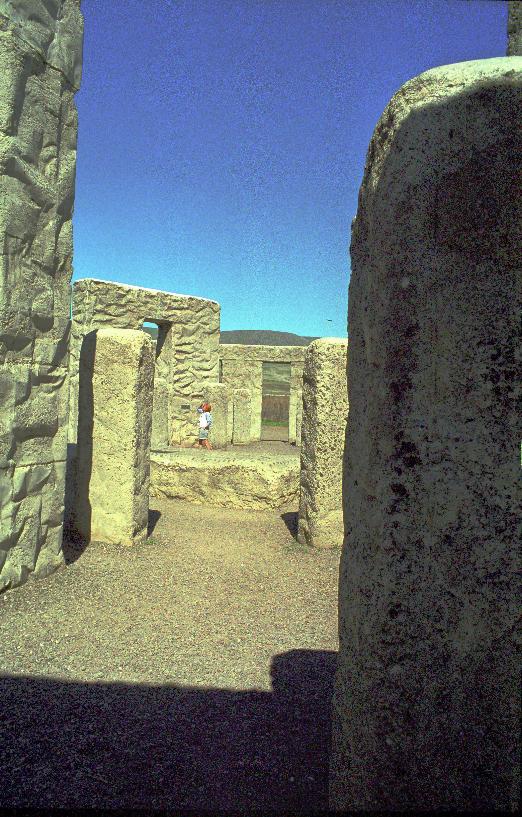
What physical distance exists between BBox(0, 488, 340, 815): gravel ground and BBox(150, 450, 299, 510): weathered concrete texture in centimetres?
198

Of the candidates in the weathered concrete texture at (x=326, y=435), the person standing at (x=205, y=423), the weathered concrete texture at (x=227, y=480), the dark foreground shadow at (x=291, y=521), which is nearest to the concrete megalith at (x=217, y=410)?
the person standing at (x=205, y=423)

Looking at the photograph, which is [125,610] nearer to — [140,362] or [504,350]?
[140,362]

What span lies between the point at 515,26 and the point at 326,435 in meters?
4.60

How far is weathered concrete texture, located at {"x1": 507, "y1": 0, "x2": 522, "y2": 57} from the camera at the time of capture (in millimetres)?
5895

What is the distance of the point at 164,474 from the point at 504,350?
6564 millimetres

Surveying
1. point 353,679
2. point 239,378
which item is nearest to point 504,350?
point 353,679

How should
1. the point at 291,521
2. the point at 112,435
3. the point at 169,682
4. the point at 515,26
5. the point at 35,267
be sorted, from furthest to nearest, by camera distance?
1. the point at 291,521
2. the point at 515,26
3. the point at 112,435
4. the point at 35,267
5. the point at 169,682

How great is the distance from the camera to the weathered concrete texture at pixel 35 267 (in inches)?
144

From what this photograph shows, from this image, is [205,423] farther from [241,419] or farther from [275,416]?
[275,416]

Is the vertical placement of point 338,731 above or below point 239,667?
above

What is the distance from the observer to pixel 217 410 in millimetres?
12156

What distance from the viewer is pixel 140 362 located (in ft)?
16.8

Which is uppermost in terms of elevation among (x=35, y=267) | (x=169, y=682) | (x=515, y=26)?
(x=515, y=26)

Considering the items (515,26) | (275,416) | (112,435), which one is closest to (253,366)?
(275,416)
